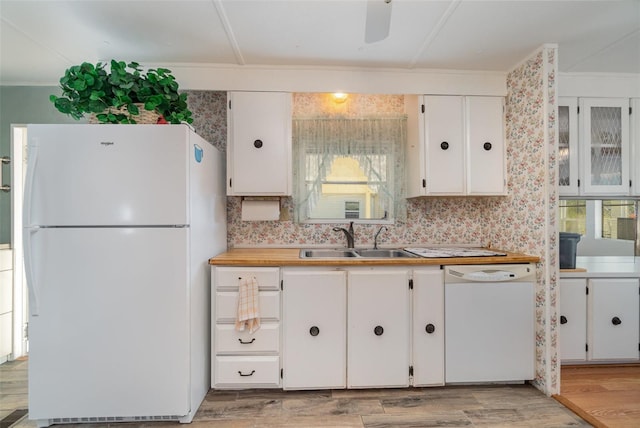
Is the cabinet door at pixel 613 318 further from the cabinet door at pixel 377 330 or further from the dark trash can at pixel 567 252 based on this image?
the cabinet door at pixel 377 330

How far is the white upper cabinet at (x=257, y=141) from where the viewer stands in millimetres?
2387

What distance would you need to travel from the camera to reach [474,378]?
2.15m

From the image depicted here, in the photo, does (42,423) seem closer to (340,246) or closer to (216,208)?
(216,208)

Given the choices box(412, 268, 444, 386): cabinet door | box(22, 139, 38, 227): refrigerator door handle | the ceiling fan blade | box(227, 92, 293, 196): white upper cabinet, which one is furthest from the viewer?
box(227, 92, 293, 196): white upper cabinet

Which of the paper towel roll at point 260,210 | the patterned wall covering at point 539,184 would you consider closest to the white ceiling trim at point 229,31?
the paper towel roll at point 260,210

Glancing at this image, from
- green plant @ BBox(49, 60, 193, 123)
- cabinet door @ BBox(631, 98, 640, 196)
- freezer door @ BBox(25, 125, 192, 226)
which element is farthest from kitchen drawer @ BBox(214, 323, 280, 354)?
cabinet door @ BBox(631, 98, 640, 196)

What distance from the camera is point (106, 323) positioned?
1.76 m

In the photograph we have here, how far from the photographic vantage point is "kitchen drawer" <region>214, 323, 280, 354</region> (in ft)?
6.76

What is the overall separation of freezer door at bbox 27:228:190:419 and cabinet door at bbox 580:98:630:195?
3.23 m

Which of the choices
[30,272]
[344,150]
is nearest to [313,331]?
[344,150]

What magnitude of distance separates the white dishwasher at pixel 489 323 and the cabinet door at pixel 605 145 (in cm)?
114

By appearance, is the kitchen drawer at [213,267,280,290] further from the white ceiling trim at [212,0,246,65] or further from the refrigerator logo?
the white ceiling trim at [212,0,246,65]

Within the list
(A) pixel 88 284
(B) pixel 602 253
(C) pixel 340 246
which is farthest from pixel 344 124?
(B) pixel 602 253

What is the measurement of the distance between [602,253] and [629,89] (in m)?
1.45
